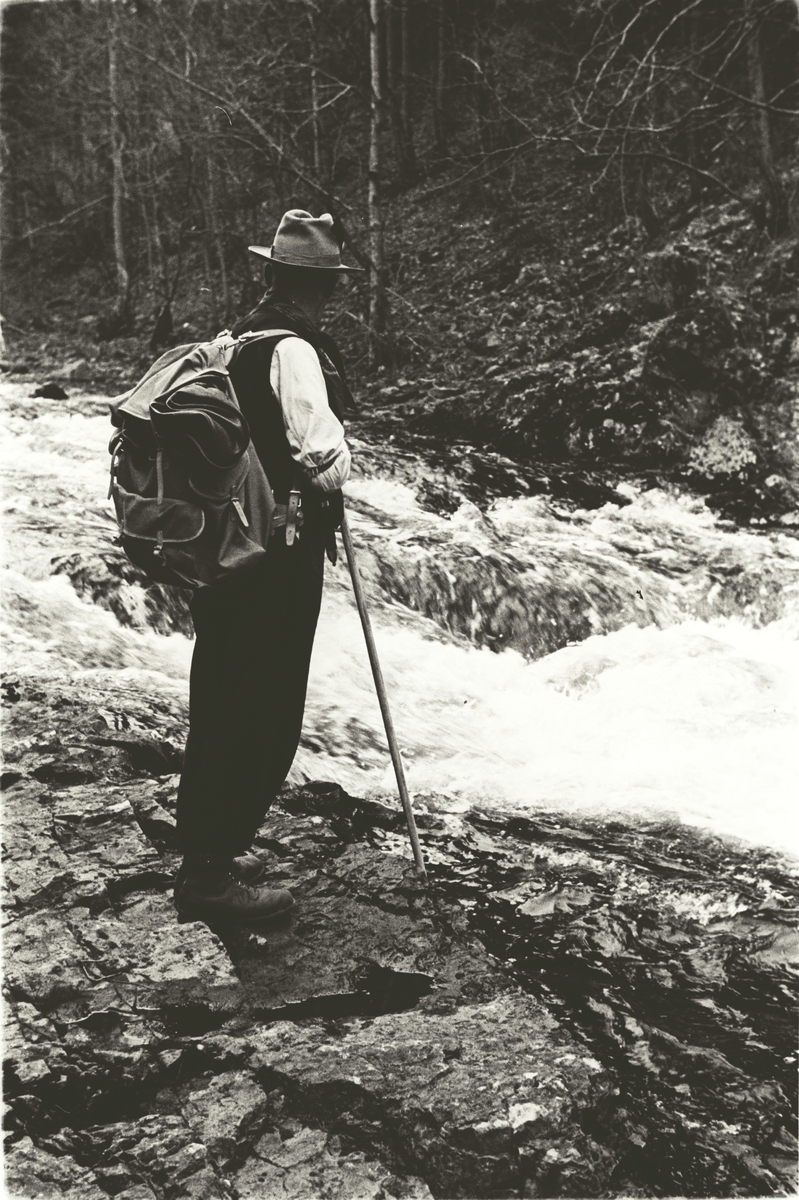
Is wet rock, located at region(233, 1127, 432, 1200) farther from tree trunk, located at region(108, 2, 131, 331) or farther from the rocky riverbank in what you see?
tree trunk, located at region(108, 2, 131, 331)

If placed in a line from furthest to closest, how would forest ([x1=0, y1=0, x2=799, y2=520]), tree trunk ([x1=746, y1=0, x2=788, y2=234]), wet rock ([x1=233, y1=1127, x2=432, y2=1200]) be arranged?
tree trunk ([x1=746, y1=0, x2=788, y2=234])
forest ([x1=0, y1=0, x2=799, y2=520])
wet rock ([x1=233, y1=1127, x2=432, y2=1200])

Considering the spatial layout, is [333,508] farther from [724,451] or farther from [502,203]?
[502,203]

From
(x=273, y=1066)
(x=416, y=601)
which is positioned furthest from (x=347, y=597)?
(x=273, y=1066)

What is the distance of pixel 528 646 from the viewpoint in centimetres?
737

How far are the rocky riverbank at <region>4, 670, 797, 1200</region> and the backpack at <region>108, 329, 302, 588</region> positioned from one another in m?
1.26

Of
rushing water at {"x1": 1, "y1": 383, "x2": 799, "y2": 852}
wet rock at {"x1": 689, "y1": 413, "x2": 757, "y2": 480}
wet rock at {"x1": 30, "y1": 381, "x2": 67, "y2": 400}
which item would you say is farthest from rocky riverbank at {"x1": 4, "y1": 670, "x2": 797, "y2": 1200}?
wet rock at {"x1": 30, "y1": 381, "x2": 67, "y2": 400}

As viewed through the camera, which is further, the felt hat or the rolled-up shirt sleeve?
the felt hat

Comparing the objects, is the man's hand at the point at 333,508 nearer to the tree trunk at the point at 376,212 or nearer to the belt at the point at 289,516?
the belt at the point at 289,516

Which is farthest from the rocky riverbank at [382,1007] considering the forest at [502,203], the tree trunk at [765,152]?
the tree trunk at [765,152]

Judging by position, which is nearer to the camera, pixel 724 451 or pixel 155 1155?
pixel 155 1155

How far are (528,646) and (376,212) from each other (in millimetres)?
8119

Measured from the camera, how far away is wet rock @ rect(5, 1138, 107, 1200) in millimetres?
2242

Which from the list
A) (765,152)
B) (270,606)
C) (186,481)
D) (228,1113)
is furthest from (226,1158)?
(765,152)

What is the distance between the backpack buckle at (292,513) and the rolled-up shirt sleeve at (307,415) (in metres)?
0.07
